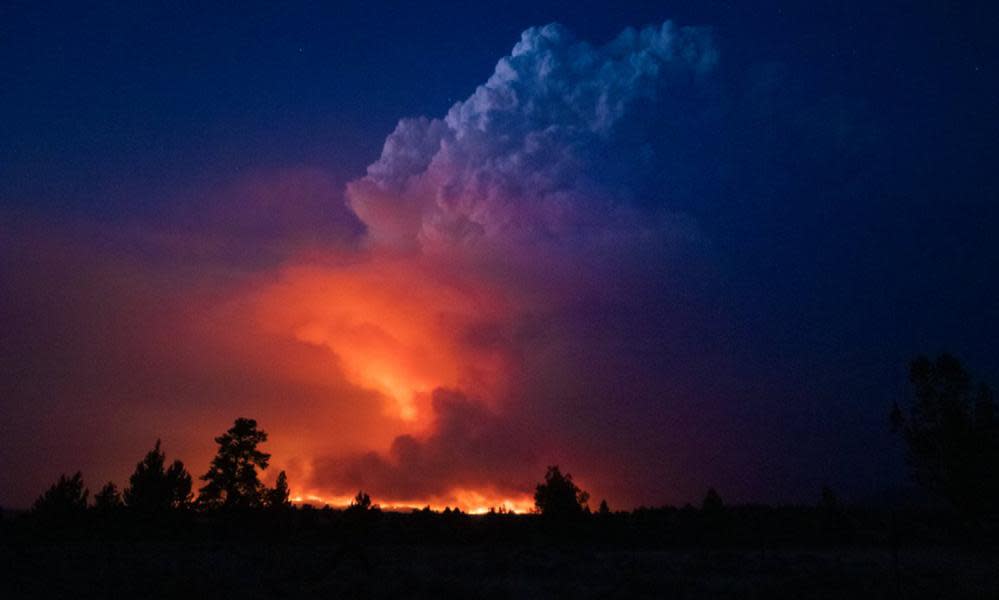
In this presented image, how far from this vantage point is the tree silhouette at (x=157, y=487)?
4600cm

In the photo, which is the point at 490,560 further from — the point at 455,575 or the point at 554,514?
the point at 554,514

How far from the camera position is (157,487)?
46750 mm

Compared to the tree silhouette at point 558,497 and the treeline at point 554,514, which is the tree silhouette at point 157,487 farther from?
the tree silhouette at point 558,497

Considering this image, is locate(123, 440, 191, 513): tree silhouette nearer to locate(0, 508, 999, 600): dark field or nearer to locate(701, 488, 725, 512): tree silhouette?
locate(0, 508, 999, 600): dark field

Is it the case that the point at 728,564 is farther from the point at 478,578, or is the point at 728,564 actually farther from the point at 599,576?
the point at 478,578

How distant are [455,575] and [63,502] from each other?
3737 centimetres

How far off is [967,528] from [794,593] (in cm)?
4435

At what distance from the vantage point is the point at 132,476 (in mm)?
46906

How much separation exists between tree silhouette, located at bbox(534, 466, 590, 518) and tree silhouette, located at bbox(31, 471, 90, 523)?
4007 centimetres

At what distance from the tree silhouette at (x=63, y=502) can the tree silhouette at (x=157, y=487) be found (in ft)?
13.7

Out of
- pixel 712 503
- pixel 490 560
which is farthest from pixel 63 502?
pixel 712 503

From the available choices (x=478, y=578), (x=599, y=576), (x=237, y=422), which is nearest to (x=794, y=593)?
(x=599, y=576)

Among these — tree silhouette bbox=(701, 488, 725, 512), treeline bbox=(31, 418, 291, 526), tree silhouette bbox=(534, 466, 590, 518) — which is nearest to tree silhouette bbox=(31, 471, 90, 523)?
treeline bbox=(31, 418, 291, 526)

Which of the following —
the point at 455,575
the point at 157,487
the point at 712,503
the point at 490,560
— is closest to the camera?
the point at 455,575
